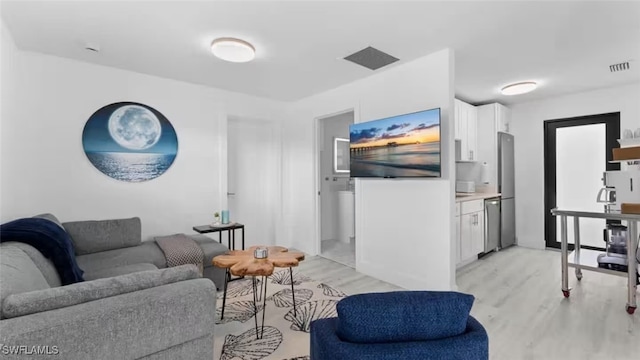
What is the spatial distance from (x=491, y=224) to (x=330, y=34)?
3635 millimetres

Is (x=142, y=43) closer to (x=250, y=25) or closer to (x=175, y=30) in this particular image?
(x=175, y=30)

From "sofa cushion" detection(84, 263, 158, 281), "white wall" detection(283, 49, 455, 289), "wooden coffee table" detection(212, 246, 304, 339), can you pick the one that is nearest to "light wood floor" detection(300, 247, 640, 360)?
"white wall" detection(283, 49, 455, 289)


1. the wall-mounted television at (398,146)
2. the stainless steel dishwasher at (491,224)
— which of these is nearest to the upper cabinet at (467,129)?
the stainless steel dishwasher at (491,224)

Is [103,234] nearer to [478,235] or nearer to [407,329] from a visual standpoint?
[407,329]

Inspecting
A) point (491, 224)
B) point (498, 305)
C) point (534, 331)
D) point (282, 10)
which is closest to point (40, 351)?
point (282, 10)

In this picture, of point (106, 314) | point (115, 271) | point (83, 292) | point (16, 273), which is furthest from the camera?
point (115, 271)

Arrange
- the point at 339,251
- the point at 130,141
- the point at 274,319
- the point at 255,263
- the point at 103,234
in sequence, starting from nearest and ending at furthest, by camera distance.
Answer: the point at 255,263 → the point at 274,319 → the point at 103,234 → the point at 130,141 → the point at 339,251

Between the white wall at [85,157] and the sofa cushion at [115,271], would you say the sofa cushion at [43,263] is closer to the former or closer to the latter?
the sofa cushion at [115,271]

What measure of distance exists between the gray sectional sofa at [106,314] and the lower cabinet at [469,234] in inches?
126

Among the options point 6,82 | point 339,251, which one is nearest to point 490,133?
point 339,251

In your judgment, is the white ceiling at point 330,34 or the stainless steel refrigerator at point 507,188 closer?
the white ceiling at point 330,34

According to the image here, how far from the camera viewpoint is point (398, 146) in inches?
123

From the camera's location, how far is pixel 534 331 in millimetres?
2248

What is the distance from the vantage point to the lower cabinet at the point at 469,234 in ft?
12.1
